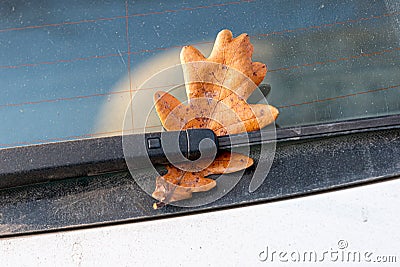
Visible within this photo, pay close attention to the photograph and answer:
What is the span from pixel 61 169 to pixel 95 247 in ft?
0.80

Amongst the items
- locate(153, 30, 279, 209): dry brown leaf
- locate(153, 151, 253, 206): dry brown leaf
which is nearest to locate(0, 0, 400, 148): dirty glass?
locate(153, 30, 279, 209): dry brown leaf

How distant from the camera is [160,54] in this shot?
1777mm

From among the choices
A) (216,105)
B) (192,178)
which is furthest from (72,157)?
(216,105)

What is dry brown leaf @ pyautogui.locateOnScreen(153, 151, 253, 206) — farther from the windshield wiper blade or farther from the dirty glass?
the dirty glass

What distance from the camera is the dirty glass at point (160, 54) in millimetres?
1717

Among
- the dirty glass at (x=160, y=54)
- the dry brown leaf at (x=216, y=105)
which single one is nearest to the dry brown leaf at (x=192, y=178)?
the dry brown leaf at (x=216, y=105)

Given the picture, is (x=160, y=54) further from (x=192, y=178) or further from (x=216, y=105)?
Answer: (x=192, y=178)

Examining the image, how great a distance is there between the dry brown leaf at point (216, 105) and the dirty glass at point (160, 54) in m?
0.06

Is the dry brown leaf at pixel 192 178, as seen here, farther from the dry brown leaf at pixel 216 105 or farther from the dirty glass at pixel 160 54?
the dirty glass at pixel 160 54

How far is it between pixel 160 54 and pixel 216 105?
0.26 meters

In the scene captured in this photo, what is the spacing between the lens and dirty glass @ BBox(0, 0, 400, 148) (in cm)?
172

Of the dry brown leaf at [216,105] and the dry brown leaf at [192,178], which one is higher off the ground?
the dry brown leaf at [216,105]

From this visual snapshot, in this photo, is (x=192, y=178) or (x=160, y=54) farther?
(x=160, y=54)

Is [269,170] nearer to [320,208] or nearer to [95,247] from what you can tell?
[320,208]
